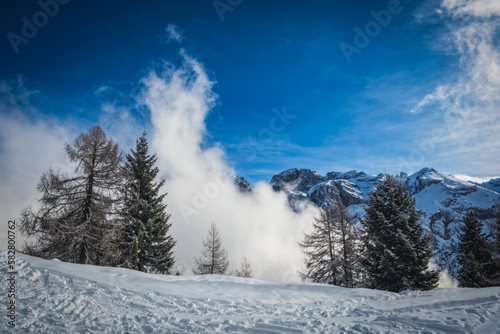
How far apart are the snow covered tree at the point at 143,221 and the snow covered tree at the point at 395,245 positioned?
14.8 meters

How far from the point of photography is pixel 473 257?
20.8 meters

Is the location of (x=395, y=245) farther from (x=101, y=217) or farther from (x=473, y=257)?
(x=101, y=217)

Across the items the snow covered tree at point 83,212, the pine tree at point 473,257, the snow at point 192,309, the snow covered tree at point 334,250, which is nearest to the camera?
the snow at point 192,309

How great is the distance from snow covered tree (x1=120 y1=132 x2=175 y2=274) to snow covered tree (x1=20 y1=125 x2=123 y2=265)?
3.25 feet

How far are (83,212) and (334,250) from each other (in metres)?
18.7

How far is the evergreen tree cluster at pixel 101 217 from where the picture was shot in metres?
13.2

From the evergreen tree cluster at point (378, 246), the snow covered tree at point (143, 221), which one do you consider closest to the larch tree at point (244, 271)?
the evergreen tree cluster at point (378, 246)

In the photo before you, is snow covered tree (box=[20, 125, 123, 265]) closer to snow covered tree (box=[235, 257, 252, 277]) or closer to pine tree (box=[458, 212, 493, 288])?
snow covered tree (box=[235, 257, 252, 277])

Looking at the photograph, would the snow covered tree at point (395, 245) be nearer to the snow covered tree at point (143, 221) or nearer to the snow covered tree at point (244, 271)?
the snow covered tree at point (143, 221)

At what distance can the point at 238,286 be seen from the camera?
11.3 meters

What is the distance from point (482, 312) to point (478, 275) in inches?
744

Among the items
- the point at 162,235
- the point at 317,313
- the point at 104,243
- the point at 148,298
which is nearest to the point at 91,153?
the point at 104,243

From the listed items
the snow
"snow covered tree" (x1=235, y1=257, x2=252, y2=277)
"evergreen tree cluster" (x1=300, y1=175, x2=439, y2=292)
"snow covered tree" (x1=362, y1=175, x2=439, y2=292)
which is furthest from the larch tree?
the snow

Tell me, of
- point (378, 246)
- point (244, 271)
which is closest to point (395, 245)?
point (378, 246)
